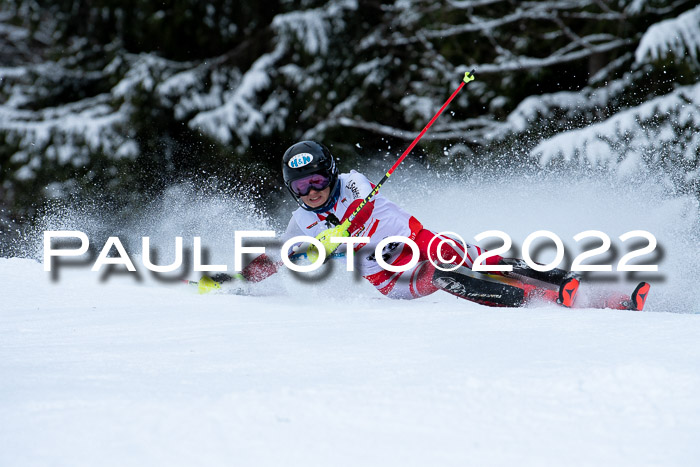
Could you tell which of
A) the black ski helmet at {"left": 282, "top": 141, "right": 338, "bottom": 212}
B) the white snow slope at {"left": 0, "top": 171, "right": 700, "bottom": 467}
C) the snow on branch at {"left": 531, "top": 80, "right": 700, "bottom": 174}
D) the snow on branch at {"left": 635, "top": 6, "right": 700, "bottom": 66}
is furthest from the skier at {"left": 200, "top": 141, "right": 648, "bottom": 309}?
the snow on branch at {"left": 635, "top": 6, "right": 700, "bottom": 66}

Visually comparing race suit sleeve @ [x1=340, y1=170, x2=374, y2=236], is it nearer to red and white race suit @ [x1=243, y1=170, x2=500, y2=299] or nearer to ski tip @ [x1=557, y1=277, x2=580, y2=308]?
red and white race suit @ [x1=243, y1=170, x2=500, y2=299]

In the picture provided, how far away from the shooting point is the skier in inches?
154

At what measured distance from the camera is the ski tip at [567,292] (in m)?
3.75

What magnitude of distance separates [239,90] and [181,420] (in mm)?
9847

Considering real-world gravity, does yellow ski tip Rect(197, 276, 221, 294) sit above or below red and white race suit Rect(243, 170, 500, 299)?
below

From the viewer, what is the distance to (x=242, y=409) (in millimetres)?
1813

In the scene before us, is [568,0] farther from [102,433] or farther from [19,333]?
[102,433]

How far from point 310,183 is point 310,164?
12 cm

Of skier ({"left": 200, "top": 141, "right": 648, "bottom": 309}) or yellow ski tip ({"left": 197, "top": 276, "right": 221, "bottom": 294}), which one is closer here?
skier ({"left": 200, "top": 141, "right": 648, "bottom": 309})

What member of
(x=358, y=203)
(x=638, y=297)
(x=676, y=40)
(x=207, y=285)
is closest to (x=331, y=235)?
(x=358, y=203)

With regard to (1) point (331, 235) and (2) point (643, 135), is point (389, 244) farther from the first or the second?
(2) point (643, 135)

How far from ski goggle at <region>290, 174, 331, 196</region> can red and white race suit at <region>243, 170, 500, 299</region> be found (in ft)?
0.52

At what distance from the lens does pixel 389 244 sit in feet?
14.2

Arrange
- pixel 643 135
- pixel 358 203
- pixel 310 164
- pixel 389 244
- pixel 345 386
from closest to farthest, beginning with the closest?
pixel 345 386 → pixel 310 164 → pixel 358 203 → pixel 389 244 → pixel 643 135
